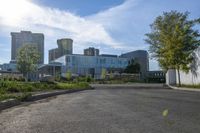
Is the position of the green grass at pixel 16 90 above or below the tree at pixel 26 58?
below

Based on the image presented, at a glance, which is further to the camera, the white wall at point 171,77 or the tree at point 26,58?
the tree at point 26,58

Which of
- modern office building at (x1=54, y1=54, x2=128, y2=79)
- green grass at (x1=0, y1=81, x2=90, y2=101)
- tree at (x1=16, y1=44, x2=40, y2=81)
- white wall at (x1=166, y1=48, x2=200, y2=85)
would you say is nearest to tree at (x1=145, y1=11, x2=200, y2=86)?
white wall at (x1=166, y1=48, x2=200, y2=85)

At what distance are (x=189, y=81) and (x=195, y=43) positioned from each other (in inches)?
231

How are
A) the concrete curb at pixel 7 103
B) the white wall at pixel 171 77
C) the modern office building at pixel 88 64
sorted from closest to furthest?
the concrete curb at pixel 7 103 < the white wall at pixel 171 77 < the modern office building at pixel 88 64

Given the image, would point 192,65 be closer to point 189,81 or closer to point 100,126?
point 189,81

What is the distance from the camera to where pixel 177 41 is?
52.0 meters

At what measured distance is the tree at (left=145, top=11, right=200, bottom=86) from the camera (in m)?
51.7

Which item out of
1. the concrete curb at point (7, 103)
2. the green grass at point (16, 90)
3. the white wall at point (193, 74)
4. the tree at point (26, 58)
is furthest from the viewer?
the tree at point (26, 58)

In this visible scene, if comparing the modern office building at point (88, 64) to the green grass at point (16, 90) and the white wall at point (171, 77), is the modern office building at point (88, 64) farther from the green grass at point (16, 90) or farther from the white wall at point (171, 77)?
the green grass at point (16, 90)

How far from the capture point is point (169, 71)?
64500 mm

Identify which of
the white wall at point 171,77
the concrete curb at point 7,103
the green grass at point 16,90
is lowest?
the concrete curb at point 7,103

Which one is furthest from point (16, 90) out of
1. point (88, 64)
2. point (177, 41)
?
point (88, 64)

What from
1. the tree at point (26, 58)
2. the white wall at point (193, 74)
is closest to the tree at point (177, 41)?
the white wall at point (193, 74)

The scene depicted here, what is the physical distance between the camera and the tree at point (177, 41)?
Result: 170 ft
